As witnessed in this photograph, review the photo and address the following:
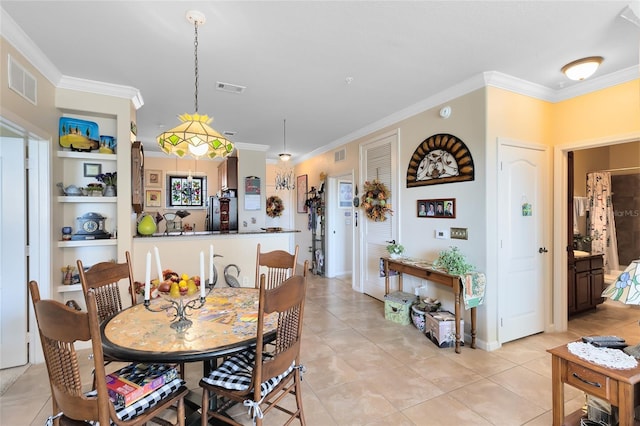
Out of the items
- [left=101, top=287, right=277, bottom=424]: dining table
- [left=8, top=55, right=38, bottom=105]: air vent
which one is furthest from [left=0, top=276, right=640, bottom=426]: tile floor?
[left=8, top=55, right=38, bottom=105]: air vent

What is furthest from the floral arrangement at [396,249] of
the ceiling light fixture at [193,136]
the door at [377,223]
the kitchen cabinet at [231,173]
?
the kitchen cabinet at [231,173]

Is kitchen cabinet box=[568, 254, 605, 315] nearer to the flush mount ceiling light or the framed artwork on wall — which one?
the flush mount ceiling light

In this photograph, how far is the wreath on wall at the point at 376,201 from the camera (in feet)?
14.0

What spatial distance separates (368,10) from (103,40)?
2051 millimetres

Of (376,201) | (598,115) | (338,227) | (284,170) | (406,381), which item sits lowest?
(406,381)

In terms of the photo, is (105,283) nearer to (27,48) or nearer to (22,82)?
(22,82)

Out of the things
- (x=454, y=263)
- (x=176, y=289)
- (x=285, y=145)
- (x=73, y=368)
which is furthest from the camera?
(x=285, y=145)

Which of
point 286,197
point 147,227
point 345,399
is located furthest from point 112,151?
point 286,197

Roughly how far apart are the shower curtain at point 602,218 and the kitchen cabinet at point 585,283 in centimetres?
136

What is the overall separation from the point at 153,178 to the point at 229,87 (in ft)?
14.2

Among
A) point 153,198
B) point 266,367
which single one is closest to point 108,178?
point 266,367

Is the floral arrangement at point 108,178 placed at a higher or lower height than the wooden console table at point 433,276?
higher

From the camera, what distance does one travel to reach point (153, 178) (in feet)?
21.5

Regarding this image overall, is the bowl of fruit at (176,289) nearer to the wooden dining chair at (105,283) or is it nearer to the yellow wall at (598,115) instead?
the wooden dining chair at (105,283)
